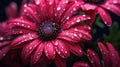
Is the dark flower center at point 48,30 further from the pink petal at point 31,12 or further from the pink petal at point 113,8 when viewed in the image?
the pink petal at point 113,8

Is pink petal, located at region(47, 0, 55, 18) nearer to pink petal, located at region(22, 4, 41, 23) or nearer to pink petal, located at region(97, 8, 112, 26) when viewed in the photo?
pink petal, located at region(22, 4, 41, 23)

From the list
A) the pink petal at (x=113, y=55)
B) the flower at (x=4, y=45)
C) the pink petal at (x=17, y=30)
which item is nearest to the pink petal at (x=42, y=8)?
the pink petal at (x=17, y=30)

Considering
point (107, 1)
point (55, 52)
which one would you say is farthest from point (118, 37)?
point (55, 52)

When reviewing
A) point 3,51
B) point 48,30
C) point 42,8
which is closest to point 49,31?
point 48,30

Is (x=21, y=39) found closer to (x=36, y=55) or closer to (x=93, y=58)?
(x=36, y=55)

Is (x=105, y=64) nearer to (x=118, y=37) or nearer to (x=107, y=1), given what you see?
(x=107, y=1)
